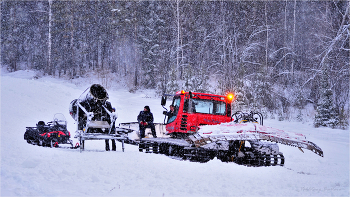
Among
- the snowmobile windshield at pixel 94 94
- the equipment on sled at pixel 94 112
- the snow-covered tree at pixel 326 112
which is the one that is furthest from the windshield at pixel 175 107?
the snow-covered tree at pixel 326 112

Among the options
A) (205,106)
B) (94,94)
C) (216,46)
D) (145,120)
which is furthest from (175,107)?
(216,46)

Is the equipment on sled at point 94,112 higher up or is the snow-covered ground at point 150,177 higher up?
the equipment on sled at point 94,112

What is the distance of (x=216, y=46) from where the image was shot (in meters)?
Answer: 36.2

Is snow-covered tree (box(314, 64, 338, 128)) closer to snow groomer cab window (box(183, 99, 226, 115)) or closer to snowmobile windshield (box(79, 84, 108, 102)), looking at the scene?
snow groomer cab window (box(183, 99, 226, 115))

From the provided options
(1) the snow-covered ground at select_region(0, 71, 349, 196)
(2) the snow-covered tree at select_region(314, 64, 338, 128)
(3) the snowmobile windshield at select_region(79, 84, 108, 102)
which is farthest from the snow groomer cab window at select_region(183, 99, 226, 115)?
(2) the snow-covered tree at select_region(314, 64, 338, 128)

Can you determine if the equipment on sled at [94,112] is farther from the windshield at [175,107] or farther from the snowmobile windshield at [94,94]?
the windshield at [175,107]

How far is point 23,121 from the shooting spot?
16469 mm

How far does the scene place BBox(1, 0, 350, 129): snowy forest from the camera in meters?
27.9

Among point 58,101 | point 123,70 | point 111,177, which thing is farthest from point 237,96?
point 123,70

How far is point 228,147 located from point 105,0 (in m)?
46.7

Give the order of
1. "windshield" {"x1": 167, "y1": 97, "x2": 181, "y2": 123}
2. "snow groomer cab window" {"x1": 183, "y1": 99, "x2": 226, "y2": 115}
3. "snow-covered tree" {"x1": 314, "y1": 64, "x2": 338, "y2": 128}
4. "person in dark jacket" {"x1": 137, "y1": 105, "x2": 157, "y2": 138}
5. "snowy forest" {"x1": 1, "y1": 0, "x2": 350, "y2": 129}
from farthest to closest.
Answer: "snowy forest" {"x1": 1, "y1": 0, "x2": 350, "y2": 129}
"snow-covered tree" {"x1": 314, "y1": 64, "x2": 338, "y2": 128}
"person in dark jacket" {"x1": 137, "y1": 105, "x2": 157, "y2": 138}
"windshield" {"x1": 167, "y1": 97, "x2": 181, "y2": 123}
"snow groomer cab window" {"x1": 183, "y1": 99, "x2": 226, "y2": 115}

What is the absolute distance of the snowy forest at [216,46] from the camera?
27.9 m

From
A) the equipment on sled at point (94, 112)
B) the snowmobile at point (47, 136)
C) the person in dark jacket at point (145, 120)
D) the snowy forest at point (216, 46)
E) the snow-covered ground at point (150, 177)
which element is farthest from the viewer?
the snowy forest at point (216, 46)

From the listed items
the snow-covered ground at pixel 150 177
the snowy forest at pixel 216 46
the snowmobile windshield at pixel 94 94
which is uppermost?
the snowy forest at pixel 216 46
